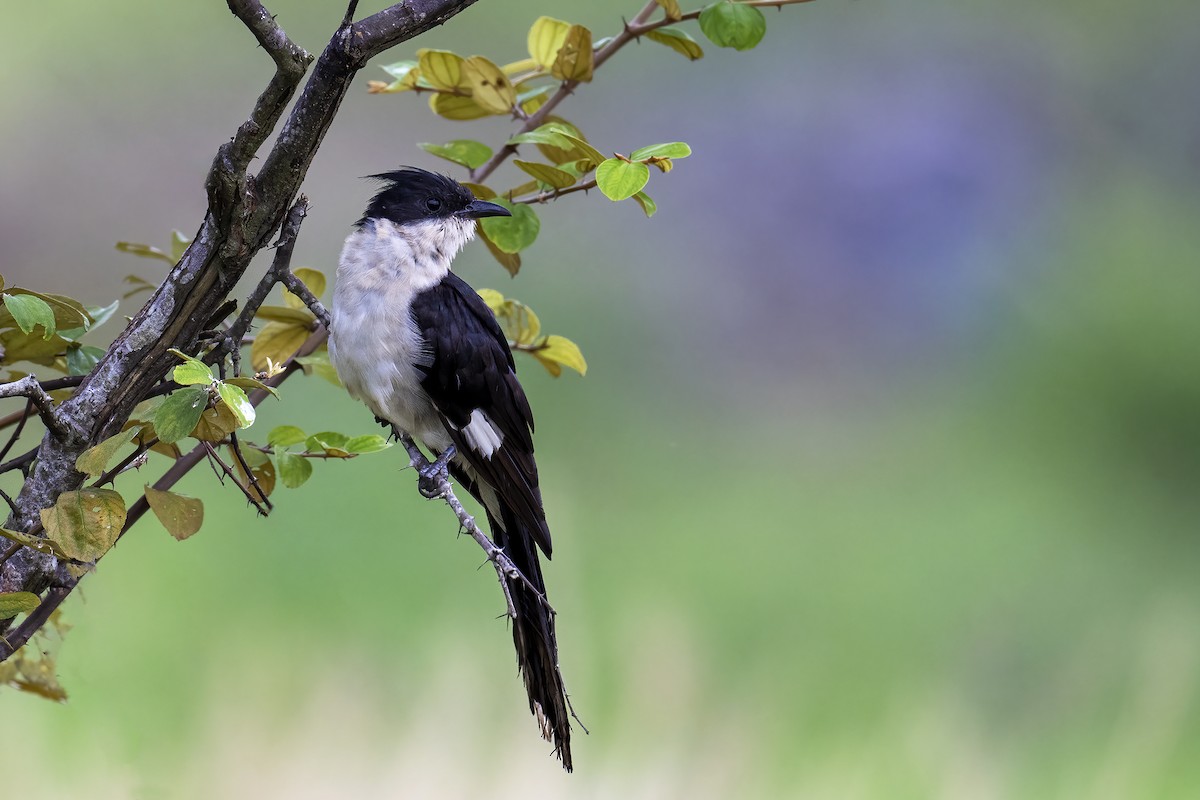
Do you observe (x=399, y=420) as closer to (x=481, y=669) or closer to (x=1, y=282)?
(x=1, y=282)

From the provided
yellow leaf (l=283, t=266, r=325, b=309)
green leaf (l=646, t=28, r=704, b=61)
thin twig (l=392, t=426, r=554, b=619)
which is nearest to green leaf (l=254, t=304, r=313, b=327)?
yellow leaf (l=283, t=266, r=325, b=309)

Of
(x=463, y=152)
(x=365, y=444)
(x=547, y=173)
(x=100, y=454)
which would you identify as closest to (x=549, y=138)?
(x=547, y=173)

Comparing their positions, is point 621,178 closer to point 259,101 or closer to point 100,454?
point 259,101

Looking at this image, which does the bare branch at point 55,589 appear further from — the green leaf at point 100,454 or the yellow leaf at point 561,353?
the yellow leaf at point 561,353

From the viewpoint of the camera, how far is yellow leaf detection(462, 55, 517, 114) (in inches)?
32.1

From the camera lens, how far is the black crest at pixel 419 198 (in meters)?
1.09

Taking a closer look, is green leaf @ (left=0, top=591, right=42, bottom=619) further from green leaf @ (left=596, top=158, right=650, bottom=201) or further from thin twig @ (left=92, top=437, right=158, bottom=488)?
green leaf @ (left=596, top=158, right=650, bottom=201)

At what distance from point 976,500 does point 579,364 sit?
1.54 m

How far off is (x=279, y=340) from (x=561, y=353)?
0.22 m

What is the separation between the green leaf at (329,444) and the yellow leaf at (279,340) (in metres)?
0.16

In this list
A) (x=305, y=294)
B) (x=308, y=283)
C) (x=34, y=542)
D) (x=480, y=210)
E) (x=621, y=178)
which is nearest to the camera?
(x=34, y=542)

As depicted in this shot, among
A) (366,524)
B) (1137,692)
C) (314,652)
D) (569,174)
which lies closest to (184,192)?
(366,524)

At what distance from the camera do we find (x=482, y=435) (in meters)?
0.98

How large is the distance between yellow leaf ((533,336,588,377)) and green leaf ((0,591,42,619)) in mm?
422
